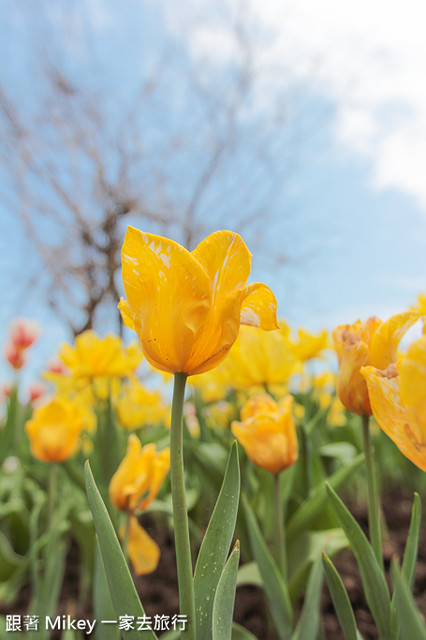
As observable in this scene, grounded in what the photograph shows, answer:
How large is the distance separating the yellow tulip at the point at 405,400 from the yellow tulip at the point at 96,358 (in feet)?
2.86

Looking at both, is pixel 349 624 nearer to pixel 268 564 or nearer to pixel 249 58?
pixel 268 564

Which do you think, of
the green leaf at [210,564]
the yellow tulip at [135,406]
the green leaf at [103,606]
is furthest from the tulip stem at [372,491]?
the yellow tulip at [135,406]

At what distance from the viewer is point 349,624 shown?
0.40 m

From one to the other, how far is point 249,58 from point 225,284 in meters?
8.23

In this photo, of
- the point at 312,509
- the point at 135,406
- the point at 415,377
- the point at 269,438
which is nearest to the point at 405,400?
the point at 415,377

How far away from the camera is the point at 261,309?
38cm

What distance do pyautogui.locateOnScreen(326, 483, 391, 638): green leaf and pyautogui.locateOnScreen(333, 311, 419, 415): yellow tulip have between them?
74mm

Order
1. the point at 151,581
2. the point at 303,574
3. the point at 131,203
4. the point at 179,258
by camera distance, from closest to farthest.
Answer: the point at 179,258
the point at 303,574
the point at 151,581
the point at 131,203

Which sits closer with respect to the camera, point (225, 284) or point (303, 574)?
point (225, 284)

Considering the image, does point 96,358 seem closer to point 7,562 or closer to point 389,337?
point 7,562

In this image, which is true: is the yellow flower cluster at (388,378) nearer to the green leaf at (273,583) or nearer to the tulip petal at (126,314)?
the tulip petal at (126,314)

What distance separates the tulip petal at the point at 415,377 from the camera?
284 millimetres

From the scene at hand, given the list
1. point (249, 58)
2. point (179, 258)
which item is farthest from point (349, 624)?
point (249, 58)

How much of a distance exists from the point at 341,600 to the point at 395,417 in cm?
17
